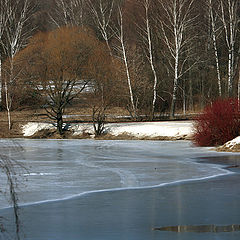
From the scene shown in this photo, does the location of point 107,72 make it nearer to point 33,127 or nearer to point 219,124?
point 33,127

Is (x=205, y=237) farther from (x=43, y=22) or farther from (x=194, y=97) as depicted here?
(x=43, y=22)

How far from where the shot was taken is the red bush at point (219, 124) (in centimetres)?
2825

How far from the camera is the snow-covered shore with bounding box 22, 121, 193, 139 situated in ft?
110

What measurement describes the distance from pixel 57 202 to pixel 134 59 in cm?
3683

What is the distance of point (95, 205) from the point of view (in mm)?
13258

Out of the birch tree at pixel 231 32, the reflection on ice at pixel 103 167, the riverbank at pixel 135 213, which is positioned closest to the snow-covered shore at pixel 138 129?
the reflection on ice at pixel 103 167

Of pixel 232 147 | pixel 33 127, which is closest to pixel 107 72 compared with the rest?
pixel 33 127

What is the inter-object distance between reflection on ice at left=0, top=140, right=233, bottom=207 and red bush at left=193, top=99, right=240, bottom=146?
823mm

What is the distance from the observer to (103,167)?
20.6m

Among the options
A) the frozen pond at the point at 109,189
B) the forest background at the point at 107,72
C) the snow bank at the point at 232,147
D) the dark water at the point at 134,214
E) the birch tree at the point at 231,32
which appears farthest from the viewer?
the birch tree at the point at 231,32

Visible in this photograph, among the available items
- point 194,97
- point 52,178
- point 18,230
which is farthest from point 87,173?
point 194,97

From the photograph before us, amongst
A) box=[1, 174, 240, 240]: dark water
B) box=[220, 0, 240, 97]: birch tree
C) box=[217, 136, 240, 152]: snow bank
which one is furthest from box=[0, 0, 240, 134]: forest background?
box=[1, 174, 240, 240]: dark water

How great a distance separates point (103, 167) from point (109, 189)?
501cm

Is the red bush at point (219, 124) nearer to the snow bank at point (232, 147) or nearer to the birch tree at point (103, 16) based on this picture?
the snow bank at point (232, 147)
